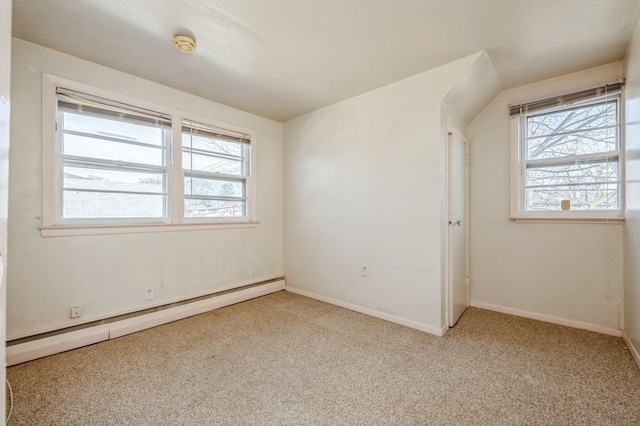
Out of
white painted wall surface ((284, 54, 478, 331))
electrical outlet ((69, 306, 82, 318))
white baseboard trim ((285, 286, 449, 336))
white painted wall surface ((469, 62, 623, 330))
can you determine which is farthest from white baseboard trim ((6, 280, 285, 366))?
white painted wall surface ((469, 62, 623, 330))

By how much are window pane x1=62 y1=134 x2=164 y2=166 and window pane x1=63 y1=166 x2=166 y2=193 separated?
0.12m

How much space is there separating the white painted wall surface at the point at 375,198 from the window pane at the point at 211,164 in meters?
0.73

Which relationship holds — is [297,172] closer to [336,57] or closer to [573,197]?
[336,57]

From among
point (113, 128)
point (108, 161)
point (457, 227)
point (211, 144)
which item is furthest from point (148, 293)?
point (457, 227)

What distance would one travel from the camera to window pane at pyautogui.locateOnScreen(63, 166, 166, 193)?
2.33 meters

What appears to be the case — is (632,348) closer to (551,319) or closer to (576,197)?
(551,319)

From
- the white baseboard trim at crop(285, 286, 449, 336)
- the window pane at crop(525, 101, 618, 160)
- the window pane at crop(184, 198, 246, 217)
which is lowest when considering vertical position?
the white baseboard trim at crop(285, 286, 449, 336)

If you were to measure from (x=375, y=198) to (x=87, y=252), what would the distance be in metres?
2.65

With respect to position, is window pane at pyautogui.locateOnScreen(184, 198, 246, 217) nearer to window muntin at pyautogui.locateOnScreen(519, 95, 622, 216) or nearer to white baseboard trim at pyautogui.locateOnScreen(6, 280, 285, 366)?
white baseboard trim at pyautogui.locateOnScreen(6, 280, 285, 366)

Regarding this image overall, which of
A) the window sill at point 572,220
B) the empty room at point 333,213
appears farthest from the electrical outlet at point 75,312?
the window sill at point 572,220

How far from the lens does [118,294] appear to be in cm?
252

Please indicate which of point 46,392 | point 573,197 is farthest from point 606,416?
point 46,392

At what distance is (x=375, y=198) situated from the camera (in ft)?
9.61

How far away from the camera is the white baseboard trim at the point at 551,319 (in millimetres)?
2450
